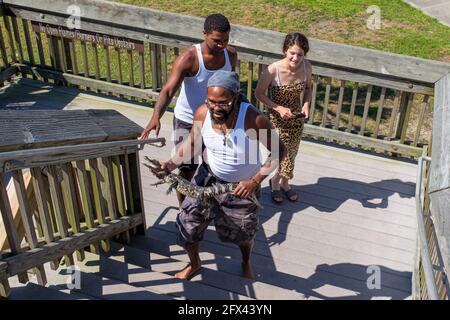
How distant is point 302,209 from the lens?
4.45m

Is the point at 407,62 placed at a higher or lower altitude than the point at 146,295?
higher

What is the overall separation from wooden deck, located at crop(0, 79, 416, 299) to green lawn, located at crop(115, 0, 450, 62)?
408 cm

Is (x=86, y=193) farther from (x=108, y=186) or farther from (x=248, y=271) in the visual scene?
(x=248, y=271)

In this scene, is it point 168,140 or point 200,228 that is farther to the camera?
point 168,140

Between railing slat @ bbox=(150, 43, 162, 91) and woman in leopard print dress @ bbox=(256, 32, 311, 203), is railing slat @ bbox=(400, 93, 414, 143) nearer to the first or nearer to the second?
woman in leopard print dress @ bbox=(256, 32, 311, 203)

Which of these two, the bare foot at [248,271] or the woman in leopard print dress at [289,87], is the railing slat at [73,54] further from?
the bare foot at [248,271]

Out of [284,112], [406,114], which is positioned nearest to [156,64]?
[284,112]

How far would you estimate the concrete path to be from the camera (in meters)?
9.62

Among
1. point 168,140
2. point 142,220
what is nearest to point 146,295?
point 142,220

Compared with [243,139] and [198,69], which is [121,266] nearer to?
[243,139]

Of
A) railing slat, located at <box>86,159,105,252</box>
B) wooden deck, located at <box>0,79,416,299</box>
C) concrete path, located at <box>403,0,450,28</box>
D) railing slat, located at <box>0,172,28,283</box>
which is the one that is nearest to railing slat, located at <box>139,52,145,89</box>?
wooden deck, located at <box>0,79,416,299</box>

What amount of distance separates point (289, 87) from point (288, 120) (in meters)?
0.28
